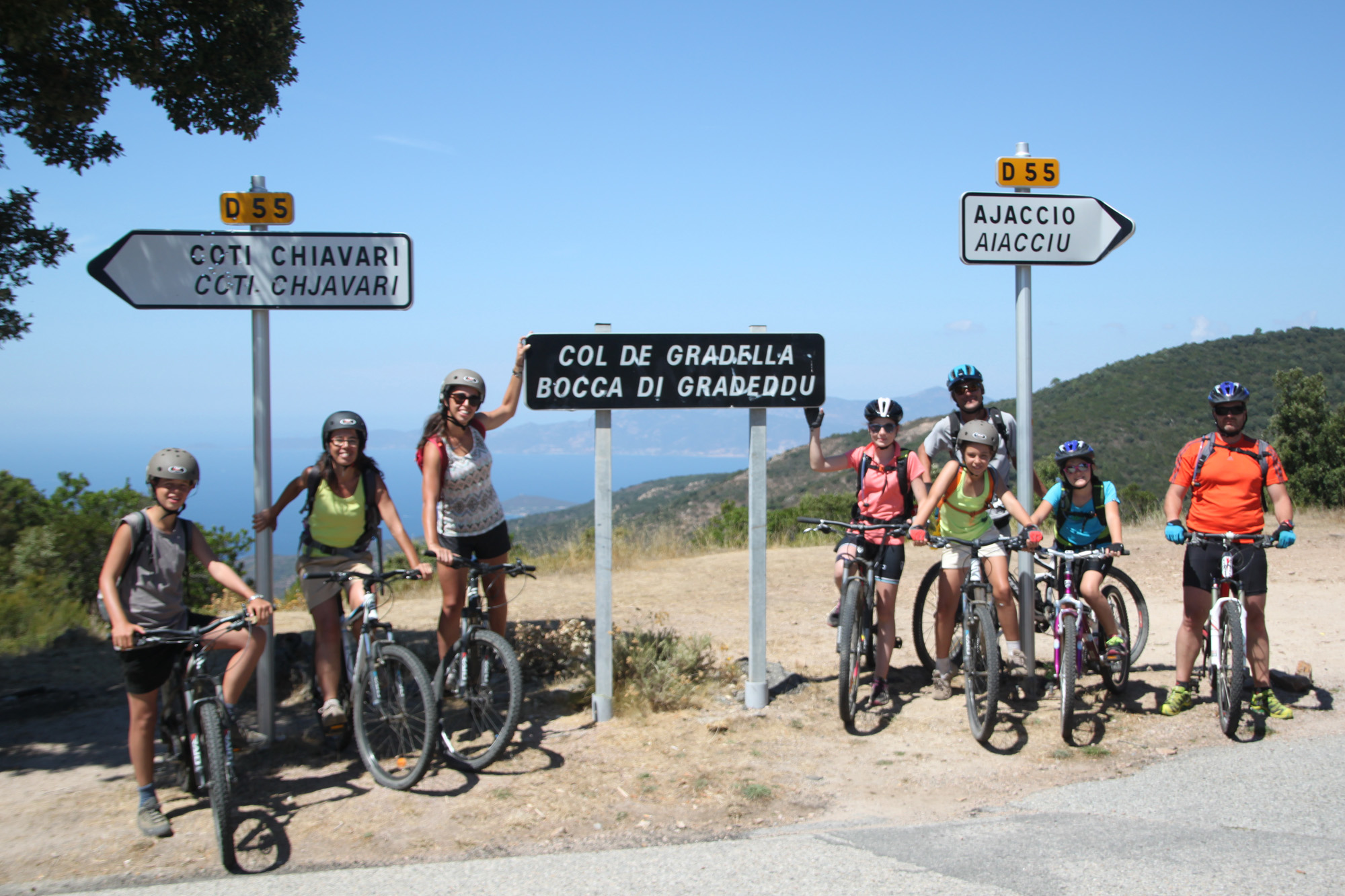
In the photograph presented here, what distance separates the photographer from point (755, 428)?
6156 mm

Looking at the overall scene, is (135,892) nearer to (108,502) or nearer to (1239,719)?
(1239,719)

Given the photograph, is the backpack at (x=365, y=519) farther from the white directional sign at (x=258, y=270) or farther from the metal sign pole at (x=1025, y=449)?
the metal sign pole at (x=1025, y=449)

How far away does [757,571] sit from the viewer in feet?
20.3

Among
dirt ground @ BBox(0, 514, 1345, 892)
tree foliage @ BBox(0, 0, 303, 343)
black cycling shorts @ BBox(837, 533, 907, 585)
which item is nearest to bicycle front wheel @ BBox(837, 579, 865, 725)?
dirt ground @ BBox(0, 514, 1345, 892)

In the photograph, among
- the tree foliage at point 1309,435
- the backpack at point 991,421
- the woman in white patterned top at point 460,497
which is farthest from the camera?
the tree foliage at point 1309,435

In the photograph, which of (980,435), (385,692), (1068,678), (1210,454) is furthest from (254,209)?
(1210,454)

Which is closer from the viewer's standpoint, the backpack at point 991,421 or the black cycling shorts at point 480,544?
the black cycling shorts at point 480,544

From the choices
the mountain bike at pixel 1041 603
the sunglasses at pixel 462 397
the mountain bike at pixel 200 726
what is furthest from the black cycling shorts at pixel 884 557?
the mountain bike at pixel 200 726

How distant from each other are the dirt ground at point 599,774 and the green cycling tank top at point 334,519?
1.22 metres

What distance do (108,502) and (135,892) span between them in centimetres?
813

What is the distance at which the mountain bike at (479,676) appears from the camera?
501 cm

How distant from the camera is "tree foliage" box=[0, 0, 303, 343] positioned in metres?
6.30

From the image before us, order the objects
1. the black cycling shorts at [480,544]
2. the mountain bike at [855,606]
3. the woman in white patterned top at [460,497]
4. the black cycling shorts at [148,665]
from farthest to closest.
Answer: the mountain bike at [855,606], the black cycling shorts at [480,544], the woman in white patterned top at [460,497], the black cycling shorts at [148,665]

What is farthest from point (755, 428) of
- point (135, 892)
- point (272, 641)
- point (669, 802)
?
point (135, 892)
